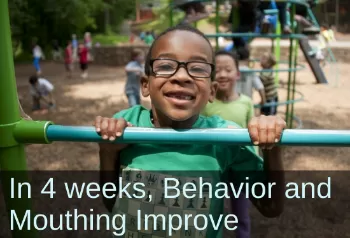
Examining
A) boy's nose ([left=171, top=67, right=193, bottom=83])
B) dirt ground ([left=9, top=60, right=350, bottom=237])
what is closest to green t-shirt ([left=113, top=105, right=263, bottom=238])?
boy's nose ([left=171, top=67, right=193, bottom=83])

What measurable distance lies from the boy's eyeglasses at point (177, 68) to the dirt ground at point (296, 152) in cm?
192

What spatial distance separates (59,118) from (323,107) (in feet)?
15.7

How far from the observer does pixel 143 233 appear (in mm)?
1184

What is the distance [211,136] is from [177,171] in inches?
6.4

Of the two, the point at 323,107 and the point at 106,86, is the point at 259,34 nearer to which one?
→ the point at 323,107

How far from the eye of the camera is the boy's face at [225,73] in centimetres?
254

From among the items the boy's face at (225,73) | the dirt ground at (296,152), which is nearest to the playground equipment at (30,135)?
the boy's face at (225,73)

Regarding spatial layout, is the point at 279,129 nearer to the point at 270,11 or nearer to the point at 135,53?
the point at 270,11

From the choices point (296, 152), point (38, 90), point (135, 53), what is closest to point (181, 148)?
point (296, 152)

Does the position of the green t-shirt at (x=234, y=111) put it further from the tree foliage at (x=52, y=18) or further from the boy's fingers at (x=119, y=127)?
the tree foliage at (x=52, y=18)

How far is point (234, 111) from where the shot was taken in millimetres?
2477

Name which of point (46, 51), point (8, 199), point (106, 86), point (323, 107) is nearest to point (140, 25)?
point (46, 51)

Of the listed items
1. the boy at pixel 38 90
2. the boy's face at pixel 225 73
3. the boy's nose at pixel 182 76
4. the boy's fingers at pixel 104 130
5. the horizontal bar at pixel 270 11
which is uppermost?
the horizontal bar at pixel 270 11

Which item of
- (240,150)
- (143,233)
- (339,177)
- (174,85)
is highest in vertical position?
(174,85)
